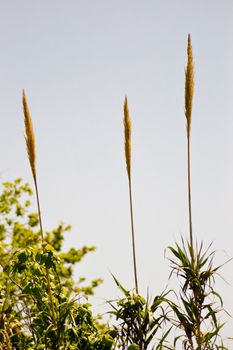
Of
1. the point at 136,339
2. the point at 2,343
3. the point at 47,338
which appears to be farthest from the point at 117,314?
the point at 2,343

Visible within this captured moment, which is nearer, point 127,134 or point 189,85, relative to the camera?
point 189,85

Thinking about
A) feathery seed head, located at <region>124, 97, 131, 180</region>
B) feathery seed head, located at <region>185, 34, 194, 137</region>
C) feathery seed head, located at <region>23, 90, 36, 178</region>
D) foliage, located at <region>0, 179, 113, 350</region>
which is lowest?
foliage, located at <region>0, 179, 113, 350</region>

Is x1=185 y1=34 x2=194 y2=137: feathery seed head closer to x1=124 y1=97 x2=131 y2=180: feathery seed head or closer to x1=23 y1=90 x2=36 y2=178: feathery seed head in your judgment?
x1=124 y1=97 x2=131 y2=180: feathery seed head

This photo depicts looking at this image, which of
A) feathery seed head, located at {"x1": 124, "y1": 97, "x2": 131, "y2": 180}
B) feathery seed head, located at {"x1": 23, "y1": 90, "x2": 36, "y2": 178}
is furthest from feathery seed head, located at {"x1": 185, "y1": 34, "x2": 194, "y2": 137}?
feathery seed head, located at {"x1": 23, "y1": 90, "x2": 36, "y2": 178}

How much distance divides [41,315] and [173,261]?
Answer: 1256 millimetres

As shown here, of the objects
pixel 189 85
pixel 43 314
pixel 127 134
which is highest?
pixel 189 85

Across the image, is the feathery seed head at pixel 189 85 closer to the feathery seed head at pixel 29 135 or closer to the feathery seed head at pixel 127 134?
the feathery seed head at pixel 127 134

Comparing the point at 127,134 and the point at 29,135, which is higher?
the point at 127,134

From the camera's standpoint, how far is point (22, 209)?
581 inches

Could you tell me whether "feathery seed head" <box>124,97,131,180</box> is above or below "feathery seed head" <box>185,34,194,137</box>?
below

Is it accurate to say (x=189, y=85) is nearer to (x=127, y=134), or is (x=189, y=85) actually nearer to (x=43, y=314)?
(x=127, y=134)

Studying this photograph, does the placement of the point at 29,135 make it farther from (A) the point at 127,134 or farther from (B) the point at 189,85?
(B) the point at 189,85

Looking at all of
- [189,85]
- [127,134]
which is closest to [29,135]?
[127,134]

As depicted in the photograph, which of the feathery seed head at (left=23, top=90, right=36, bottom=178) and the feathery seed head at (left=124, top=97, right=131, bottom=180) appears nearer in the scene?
the feathery seed head at (left=23, top=90, right=36, bottom=178)
